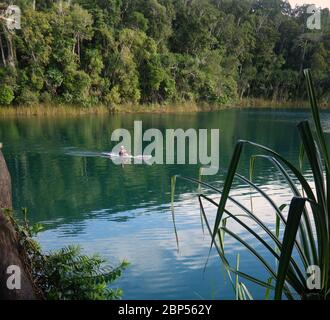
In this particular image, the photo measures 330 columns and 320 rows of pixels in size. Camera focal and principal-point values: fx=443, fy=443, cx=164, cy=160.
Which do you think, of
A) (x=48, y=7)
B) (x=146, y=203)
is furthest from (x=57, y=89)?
(x=146, y=203)

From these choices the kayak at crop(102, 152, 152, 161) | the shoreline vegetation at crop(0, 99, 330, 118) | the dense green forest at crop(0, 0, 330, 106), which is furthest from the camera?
the dense green forest at crop(0, 0, 330, 106)

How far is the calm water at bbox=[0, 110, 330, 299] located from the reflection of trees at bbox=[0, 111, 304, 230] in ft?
0.06

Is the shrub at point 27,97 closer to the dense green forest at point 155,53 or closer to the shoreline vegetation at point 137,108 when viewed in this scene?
the dense green forest at point 155,53

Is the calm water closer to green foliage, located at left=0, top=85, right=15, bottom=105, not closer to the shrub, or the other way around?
green foliage, located at left=0, top=85, right=15, bottom=105

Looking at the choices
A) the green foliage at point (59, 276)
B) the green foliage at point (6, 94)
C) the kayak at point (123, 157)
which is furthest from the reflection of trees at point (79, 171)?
the green foliage at point (59, 276)

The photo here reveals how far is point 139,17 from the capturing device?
92.7 ft

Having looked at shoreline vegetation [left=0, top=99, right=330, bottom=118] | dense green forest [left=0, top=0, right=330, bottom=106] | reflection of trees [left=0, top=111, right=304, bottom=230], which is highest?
dense green forest [left=0, top=0, right=330, bottom=106]

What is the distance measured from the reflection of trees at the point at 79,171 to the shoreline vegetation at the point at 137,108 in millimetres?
2750

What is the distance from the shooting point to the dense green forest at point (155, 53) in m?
23.8

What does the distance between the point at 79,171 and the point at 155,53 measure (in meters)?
18.0

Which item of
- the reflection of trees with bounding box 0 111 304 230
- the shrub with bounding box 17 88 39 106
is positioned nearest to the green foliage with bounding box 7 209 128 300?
the reflection of trees with bounding box 0 111 304 230

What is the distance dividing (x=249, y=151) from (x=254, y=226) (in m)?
8.00

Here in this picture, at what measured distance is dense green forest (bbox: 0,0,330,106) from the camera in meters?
23.8

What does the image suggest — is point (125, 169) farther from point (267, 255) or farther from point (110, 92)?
point (110, 92)
